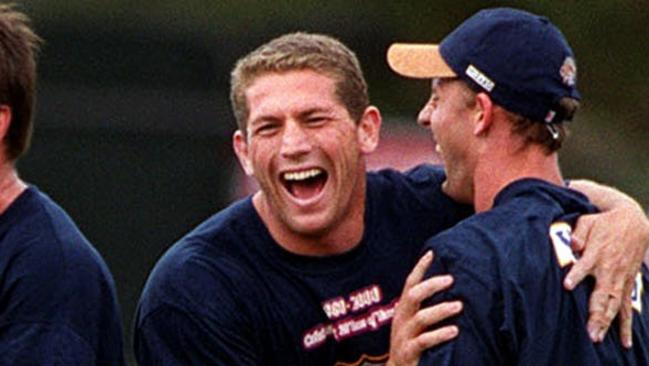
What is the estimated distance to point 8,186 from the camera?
7.49 meters

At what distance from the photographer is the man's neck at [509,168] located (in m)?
7.33

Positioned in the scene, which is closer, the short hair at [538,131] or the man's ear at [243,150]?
the short hair at [538,131]

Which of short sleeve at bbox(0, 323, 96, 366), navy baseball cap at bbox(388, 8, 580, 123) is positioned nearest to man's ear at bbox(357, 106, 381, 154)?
navy baseball cap at bbox(388, 8, 580, 123)

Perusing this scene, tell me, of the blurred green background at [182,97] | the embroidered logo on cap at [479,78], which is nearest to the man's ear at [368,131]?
the embroidered logo on cap at [479,78]

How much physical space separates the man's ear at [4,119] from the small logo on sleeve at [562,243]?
159cm

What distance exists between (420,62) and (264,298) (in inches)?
33.1

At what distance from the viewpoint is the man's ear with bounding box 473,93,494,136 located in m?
7.37

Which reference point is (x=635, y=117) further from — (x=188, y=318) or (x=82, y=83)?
(x=188, y=318)

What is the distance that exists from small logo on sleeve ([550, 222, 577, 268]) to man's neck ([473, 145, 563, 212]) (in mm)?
202

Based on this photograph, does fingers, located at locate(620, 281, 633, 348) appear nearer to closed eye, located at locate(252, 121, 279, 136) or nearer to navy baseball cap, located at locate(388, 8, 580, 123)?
navy baseball cap, located at locate(388, 8, 580, 123)

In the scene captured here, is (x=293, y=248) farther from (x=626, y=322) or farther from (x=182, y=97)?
(x=182, y=97)

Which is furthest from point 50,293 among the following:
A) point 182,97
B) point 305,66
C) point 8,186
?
point 182,97

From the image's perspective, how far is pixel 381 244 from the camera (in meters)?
7.99

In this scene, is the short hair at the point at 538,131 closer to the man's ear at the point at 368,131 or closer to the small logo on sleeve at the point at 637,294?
the small logo on sleeve at the point at 637,294
